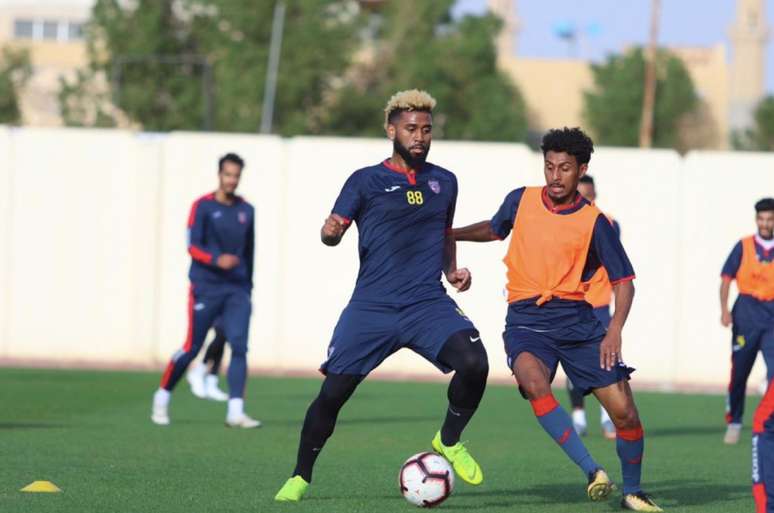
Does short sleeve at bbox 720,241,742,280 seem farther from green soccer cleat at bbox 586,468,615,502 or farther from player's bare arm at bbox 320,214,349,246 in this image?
player's bare arm at bbox 320,214,349,246

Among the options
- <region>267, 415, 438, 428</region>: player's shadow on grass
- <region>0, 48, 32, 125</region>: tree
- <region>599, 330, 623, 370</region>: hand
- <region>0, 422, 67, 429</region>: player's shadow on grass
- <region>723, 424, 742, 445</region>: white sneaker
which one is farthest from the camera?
<region>0, 48, 32, 125</region>: tree

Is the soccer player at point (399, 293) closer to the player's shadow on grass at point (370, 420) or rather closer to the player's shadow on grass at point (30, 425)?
the player's shadow on grass at point (30, 425)

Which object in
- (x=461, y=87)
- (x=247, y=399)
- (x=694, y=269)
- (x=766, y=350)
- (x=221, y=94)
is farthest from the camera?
(x=461, y=87)

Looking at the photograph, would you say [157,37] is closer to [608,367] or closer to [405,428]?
[405,428]

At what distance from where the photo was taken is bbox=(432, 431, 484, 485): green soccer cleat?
31.1ft

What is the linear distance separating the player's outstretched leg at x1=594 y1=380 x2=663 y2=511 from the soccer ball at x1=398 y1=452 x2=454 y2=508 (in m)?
0.95

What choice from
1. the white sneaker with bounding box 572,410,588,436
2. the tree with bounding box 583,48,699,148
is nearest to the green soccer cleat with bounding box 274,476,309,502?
the white sneaker with bounding box 572,410,588,436

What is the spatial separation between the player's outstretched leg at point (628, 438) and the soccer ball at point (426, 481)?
95cm

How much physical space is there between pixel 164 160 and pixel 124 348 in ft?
8.85

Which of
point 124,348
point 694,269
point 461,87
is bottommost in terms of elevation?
point 124,348

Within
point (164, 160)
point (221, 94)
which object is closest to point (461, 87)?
point (221, 94)

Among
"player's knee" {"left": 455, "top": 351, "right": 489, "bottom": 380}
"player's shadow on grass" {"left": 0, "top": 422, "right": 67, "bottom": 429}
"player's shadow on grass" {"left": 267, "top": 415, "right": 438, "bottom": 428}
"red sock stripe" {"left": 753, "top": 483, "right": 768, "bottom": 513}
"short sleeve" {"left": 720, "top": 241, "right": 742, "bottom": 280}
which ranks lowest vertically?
"player's shadow on grass" {"left": 267, "top": 415, "right": 438, "bottom": 428}

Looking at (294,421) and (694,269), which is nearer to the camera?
(294,421)

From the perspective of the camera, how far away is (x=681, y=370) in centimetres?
2291
